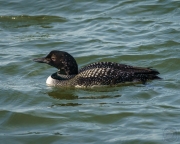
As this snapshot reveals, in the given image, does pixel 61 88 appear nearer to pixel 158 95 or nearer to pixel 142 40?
pixel 158 95

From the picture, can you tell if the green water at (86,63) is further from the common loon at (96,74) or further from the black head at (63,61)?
the black head at (63,61)

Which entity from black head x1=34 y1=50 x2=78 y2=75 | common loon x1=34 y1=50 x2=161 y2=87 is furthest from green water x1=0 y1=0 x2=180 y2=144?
black head x1=34 y1=50 x2=78 y2=75

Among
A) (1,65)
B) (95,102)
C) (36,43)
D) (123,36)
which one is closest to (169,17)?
(123,36)

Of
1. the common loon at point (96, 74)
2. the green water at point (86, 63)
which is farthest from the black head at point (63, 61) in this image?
the green water at point (86, 63)

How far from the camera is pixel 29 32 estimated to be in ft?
46.0

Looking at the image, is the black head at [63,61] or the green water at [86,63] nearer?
the green water at [86,63]

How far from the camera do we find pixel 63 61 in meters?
10.6

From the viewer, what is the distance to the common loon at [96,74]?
33.5 ft

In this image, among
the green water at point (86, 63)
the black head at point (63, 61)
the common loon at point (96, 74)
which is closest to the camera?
the green water at point (86, 63)

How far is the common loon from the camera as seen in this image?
33.5 ft

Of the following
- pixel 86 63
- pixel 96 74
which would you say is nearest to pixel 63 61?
pixel 96 74

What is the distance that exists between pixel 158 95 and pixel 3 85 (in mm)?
2625

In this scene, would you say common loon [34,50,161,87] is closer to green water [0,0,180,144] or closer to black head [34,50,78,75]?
black head [34,50,78,75]

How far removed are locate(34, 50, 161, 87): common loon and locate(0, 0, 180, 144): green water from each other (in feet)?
0.50
